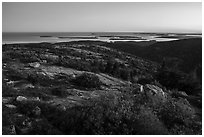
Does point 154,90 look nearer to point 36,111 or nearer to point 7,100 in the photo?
point 36,111

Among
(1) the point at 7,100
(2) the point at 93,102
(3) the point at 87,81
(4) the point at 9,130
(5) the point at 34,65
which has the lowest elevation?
(4) the point at 9,130

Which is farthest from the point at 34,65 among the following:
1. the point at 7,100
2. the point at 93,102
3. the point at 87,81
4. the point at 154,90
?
the point at 154,90

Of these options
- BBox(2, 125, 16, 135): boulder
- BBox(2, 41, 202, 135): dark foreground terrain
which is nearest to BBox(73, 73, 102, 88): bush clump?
BBox(2, 41, 202, 135): dark foreground terrain

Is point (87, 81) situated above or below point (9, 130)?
above

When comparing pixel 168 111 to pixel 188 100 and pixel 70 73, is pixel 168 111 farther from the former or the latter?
pixel 70 73

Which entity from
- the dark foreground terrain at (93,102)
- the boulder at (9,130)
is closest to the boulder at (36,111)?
the dark foreground terrain at (93,102)

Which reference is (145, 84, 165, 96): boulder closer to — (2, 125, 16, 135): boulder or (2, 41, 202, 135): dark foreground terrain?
(2, 41, 202, 135): dark foreground terrain

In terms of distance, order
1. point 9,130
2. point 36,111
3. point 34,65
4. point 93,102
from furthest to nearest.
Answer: point 34,65 < point 93,102 < point 36,111 < point 9,130

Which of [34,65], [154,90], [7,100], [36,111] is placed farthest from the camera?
[34,65]

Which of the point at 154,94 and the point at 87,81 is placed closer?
the point at 154,94
